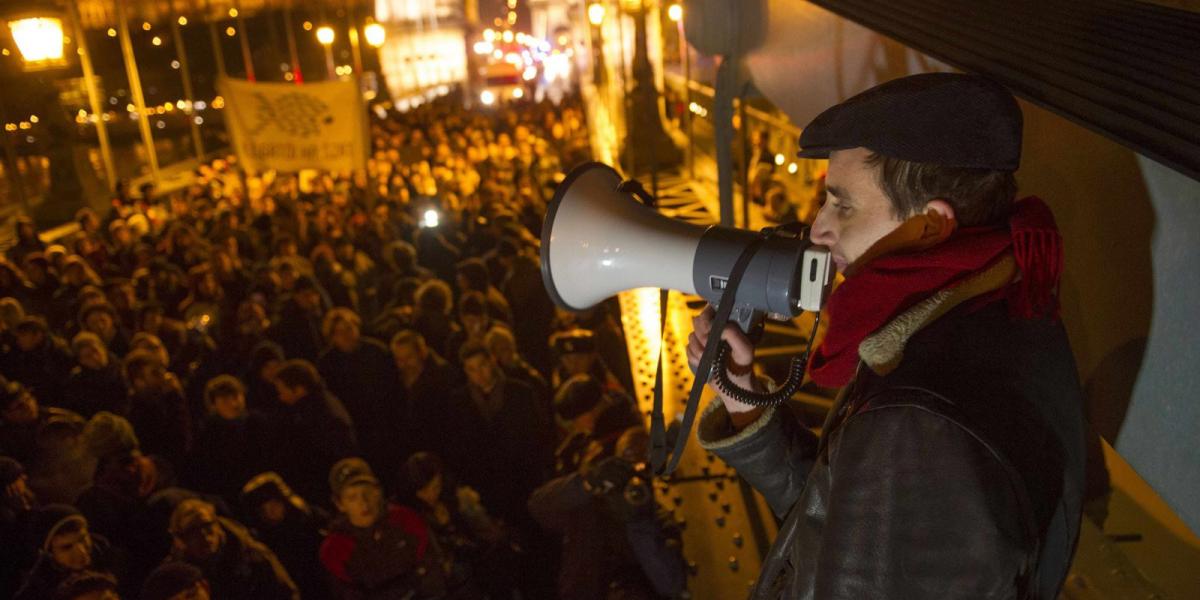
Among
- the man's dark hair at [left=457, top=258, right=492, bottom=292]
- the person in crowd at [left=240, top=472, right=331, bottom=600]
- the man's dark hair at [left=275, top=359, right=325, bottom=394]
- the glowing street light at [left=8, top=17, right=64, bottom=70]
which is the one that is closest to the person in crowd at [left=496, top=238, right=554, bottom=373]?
the man's dark hair at [left=457, top=258, right=492, bottom=292]

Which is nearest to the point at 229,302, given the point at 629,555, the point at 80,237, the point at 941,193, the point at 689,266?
the point at 80,237

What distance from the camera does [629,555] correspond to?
3.15 metres

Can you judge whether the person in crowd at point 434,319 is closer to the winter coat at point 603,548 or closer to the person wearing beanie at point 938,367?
the winter coat at point 603,548

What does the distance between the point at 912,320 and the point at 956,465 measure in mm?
218

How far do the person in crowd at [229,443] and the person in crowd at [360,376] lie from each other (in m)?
0.59

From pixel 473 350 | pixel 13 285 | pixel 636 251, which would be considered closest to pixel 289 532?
pixel 473 350

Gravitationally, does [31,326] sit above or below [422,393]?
above

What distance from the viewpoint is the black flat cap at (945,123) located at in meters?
1.12

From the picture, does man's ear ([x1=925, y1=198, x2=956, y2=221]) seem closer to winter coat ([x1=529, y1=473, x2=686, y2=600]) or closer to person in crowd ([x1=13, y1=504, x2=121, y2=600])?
winter coat ([x1=529, y1=473, x2=686, y2=600])

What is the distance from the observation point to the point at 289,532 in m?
3.52

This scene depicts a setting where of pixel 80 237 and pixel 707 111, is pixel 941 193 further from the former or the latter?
pixel 707 111

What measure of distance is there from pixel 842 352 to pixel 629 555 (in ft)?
7.21

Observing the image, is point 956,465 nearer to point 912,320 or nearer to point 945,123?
point 912,320

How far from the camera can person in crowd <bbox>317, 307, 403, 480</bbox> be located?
473cm
